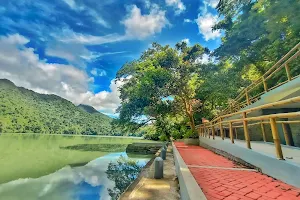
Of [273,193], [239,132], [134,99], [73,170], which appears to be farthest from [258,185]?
[134,99]

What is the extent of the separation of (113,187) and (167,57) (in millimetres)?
17501

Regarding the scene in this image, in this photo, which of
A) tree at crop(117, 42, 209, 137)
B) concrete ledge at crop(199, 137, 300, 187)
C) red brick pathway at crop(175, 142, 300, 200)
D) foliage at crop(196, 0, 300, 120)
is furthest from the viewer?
tree at crop(117, 42, 209, 137)

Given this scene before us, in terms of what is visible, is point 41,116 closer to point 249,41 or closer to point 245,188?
point 249,41

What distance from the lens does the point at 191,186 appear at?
2074mm

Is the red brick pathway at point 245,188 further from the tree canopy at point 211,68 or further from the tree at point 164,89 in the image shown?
the tree at point 164,89

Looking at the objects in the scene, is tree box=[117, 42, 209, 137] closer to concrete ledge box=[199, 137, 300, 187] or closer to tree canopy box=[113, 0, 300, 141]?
tree canopy box=[113, 0, 300, 141]

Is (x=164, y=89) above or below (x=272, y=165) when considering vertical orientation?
above

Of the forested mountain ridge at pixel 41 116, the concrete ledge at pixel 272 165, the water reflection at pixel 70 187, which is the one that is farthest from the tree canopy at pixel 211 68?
the forested mountain ridge at pixel 41 116

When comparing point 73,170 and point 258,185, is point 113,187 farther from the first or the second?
point 258,185

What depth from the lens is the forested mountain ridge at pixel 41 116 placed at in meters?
77.7

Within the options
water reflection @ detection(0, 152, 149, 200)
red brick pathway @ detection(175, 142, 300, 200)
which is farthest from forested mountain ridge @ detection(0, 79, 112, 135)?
red brick pathway @ detection(175, 142, 300, 200)

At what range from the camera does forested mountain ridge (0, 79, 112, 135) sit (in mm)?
77688

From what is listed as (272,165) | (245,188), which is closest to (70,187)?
(245,188)

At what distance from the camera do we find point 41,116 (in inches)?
3610
